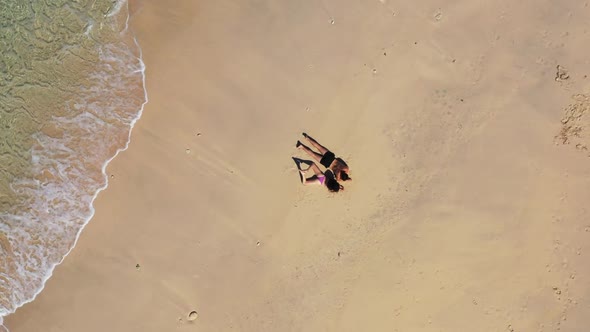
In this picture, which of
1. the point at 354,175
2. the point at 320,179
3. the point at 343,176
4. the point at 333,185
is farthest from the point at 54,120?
the point at 354,175

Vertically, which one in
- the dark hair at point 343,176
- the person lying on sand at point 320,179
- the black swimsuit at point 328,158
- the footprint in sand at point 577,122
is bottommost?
the person lying on sand at point 320,179

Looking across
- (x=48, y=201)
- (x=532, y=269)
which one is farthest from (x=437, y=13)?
(x=48, y=201)

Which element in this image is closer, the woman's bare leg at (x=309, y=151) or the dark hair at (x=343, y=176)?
the dark hair at (x=343, y=176)

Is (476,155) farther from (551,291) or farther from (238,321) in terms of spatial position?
(238,321)

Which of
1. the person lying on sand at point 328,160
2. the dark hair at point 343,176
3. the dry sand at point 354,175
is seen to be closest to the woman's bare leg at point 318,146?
the person lying on sand at point 328,160

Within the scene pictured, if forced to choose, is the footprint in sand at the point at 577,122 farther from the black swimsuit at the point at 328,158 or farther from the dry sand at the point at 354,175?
the black swimsuit at the point at 328,158

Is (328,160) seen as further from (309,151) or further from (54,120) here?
(54,120)

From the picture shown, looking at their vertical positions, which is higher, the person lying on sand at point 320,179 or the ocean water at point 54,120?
the person lying on sand at point 320,179
